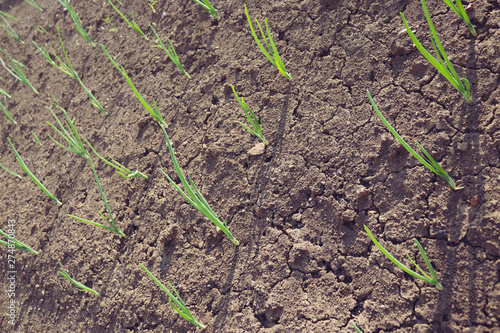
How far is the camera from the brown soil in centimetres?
102

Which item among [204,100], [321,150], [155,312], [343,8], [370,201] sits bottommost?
[155,312]

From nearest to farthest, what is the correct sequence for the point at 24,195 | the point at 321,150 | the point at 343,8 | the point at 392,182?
1. the point at 392,182
2. the point at 321,150
3. the point at 343,8
4. the point at 24,195

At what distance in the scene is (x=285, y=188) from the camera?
1267 millimetres

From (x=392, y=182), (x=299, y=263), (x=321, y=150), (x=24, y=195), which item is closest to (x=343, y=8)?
(x=321, y=150)

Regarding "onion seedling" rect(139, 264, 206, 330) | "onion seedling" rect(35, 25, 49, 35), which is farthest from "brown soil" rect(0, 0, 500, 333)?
"onion seedling" rect(35, 25, 49, 35)

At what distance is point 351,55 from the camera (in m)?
1.32

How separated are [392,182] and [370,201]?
10cm

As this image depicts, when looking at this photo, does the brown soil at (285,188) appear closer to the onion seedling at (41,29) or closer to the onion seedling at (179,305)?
the onion seedling at (179,305)

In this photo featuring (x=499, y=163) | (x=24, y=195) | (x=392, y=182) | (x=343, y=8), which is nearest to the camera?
(x=499, y=163)

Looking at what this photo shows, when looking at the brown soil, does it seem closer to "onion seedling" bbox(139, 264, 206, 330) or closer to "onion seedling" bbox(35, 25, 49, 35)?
"onion seedling" bbox(139, 264, 206, 330)

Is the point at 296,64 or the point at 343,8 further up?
the point at 343,8

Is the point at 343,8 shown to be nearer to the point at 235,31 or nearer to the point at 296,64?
the point at 296,64

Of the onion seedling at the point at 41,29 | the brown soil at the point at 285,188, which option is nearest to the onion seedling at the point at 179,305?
the brown soil at the point at 285,188

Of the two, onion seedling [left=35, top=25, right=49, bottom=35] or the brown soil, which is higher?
onion seedling [left=35, top=25, right=49, bottom=35]
